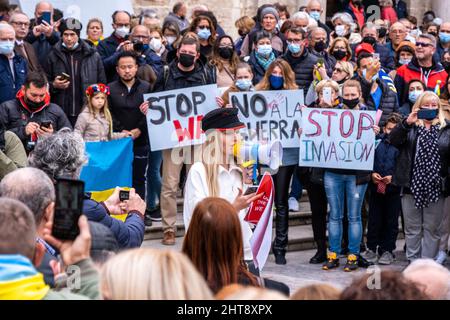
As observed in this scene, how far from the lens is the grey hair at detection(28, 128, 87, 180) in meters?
6.29

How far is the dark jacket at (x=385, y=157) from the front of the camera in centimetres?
1079

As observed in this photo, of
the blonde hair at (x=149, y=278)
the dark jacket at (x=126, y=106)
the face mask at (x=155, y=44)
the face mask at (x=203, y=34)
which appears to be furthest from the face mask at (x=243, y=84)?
the blonde hair at (x=149, y=278)

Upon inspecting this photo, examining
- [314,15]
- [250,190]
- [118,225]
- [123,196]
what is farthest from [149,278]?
[314,15]

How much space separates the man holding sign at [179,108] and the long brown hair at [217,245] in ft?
19.4

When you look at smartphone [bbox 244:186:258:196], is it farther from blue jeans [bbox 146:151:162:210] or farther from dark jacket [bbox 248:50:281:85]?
dark jacket [bbox 248:50:281:85]

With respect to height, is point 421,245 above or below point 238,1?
below

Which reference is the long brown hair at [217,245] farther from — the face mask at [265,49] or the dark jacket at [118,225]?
the face mask at [265,49]

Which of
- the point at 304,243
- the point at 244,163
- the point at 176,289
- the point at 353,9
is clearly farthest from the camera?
the point at 353,9

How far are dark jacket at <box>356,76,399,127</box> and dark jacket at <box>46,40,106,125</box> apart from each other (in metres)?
2.79

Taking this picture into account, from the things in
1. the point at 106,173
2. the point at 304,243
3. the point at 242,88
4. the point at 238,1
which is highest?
the point at 238,1
